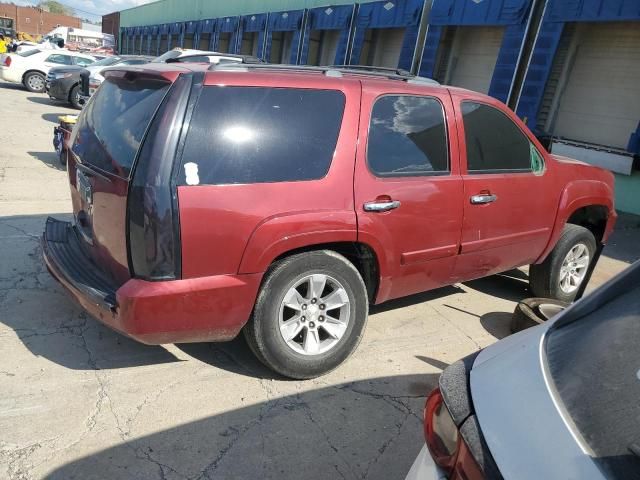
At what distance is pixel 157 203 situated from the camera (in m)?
2.59

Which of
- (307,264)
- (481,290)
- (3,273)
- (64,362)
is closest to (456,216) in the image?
(307,264)

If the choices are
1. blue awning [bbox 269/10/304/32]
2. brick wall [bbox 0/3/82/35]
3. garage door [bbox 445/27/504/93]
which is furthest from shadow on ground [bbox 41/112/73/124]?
brick wall [bbox 0/3/82/35]

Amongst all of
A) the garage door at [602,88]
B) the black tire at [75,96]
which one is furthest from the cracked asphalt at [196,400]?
the black tire at [75,96]

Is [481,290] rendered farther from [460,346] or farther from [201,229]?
[201,229]

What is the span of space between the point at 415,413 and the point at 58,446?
1956 millimetres

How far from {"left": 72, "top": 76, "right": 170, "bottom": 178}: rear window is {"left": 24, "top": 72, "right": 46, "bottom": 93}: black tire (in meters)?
17.1

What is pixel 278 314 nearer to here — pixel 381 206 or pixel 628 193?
pixel 381 206

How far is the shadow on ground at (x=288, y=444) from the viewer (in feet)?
8.18

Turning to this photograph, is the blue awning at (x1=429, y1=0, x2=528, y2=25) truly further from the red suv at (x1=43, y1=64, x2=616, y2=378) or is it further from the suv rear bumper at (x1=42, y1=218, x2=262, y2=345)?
the suv rear bumper at (x1=42, y1=218, x2=262, y2=345)

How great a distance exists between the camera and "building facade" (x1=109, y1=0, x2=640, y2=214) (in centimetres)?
1002

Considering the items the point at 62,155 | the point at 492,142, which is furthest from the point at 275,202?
the point at 62,155

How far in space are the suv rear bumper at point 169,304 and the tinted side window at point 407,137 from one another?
1144mm

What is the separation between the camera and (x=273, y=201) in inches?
113

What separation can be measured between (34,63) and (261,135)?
18.3 m
